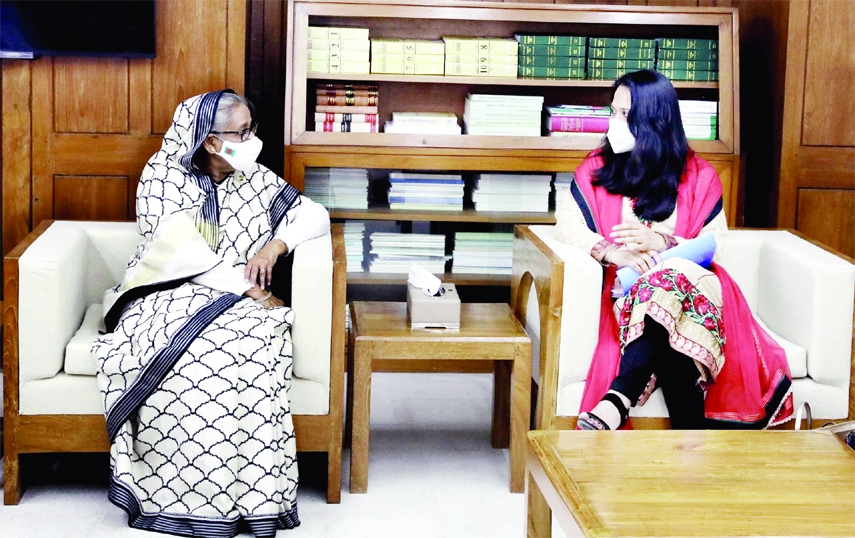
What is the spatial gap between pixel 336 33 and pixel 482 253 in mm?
995

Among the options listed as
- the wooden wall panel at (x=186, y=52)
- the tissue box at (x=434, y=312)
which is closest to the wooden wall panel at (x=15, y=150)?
the wooden wall panel at (x=186, y=52)

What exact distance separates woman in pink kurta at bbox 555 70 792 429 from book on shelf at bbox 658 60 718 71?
0.86m

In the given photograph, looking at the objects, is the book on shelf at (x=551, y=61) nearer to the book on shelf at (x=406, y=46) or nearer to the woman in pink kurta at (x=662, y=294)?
the book on shelf at (x=406, y=46)

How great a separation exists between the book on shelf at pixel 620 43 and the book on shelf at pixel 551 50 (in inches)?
2.2

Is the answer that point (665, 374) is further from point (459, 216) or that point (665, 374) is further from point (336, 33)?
point (336, 33)

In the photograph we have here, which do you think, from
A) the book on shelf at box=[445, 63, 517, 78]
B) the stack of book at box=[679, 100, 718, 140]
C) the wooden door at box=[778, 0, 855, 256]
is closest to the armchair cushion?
the book on shelf at box=[445, 63, 517, 78]

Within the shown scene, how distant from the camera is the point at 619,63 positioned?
427 cm

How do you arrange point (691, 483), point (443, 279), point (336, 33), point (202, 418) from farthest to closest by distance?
point (443, 279) < point (336, 33) < point (202, 418) < point (691, 483)

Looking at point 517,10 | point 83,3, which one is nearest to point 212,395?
point 83,3

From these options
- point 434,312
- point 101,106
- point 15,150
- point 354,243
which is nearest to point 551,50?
point 354,243

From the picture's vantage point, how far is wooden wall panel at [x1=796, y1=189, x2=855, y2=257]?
169 inches

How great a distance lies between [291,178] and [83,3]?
923 millimetres

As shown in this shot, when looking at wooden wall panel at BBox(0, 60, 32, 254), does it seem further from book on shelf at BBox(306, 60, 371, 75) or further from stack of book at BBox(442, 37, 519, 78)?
stack of book at BBox(442, 37, 519, 78)

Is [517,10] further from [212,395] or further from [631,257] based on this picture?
[212,395]
